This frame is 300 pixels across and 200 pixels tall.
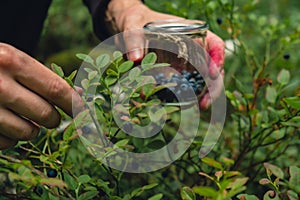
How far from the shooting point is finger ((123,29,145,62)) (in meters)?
1.16

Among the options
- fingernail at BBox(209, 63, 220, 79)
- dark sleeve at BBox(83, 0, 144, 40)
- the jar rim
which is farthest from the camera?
dark sleeve at BBox(83, 0, 144, 40)

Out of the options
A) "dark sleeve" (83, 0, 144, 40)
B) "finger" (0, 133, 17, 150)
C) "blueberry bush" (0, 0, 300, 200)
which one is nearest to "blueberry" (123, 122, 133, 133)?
"blueberry bush" (0, 0, 300, 200)

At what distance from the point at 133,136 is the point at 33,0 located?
2.38ft

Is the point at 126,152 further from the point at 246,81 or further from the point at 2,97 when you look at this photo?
the point at 246,81

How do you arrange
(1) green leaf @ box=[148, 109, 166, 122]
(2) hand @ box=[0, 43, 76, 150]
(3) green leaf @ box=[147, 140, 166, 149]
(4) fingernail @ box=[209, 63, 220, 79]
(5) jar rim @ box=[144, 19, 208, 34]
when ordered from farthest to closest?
(4) fingernail @ box=[209, 63, 220, 79]
(5) jar rim @ box=[144, 19, 208, 34]
(3) green leaf @ box=[147, 140, 166, 149]
(1) green leaf @ box=[148, 109, 166, 122]
(2) hand @ box=[0, 43, 76, 150]

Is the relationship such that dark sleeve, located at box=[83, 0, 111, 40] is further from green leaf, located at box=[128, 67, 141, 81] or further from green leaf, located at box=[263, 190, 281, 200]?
green leaf, located at box=[263, 190, 281, 200]

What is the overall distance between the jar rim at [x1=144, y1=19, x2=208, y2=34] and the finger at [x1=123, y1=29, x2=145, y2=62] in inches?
1.3

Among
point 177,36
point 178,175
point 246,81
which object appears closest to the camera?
point 177,36

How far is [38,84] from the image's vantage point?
0.82 meters

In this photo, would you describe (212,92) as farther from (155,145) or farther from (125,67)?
(125,67)

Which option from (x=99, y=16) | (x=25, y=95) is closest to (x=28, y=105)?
(x=25, y=95)


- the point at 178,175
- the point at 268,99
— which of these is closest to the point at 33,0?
the point at 178,175

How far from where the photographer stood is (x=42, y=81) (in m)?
0.82

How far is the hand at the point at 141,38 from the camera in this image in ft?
3.97
